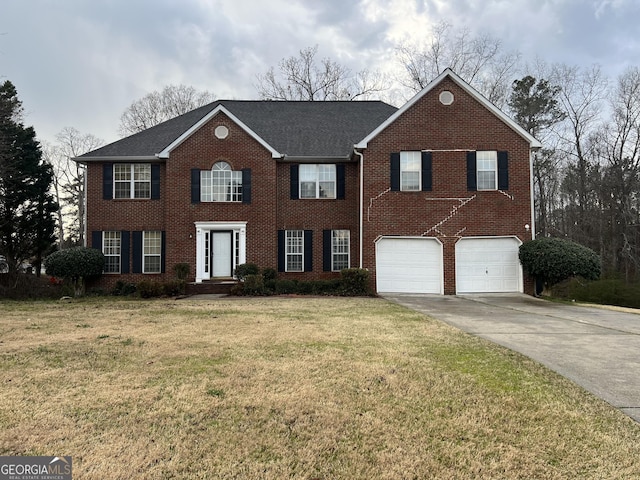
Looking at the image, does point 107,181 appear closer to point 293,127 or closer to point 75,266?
point 75,266

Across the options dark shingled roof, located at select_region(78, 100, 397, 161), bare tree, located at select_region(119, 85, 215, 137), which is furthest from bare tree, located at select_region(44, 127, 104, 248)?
dark shingled roof, located at select_region(78, 100, 397, 161)

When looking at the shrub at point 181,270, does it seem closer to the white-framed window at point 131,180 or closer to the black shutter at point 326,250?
the white-framed window at point 131,180

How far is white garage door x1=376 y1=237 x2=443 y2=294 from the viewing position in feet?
53.7

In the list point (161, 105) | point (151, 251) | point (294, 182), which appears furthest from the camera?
point (161, 105)

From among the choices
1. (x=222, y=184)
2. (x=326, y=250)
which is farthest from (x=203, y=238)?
(x=326, y=250)

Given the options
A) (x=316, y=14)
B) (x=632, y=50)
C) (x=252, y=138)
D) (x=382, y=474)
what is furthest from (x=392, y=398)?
(x=632, y=50)

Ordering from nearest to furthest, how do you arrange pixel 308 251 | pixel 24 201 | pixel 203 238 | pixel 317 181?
pixel 203 238 < pixel 308 251 < pixel 317 181 < pixel 24 201

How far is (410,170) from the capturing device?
1645cm

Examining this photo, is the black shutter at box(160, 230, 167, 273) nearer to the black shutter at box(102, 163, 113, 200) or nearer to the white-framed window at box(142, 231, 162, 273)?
the white-framed window at box(142, 231, 162, 273)

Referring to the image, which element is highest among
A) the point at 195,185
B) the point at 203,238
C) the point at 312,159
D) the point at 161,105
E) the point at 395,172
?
the point at 161,105

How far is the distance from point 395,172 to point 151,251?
10273 mm

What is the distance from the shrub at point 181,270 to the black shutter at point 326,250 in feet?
17.6

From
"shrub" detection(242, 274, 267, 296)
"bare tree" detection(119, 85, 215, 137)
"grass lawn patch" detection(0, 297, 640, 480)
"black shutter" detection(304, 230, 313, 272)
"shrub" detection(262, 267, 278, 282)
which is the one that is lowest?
"grass lawn patch" detection(0, 297, 640, 480)

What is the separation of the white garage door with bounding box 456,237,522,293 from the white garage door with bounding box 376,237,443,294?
852mm
